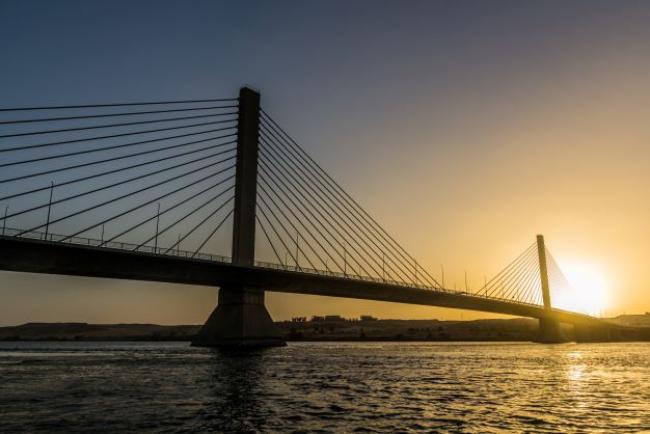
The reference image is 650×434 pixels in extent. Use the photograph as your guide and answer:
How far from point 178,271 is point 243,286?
30.2ft

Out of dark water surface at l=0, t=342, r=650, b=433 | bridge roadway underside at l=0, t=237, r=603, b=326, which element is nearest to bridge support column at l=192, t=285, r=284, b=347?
bridge roadway underside at l=0, t=237, r=603, b=326

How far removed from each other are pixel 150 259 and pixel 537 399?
39243mm

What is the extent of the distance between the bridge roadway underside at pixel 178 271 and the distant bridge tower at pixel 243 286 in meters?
1.75

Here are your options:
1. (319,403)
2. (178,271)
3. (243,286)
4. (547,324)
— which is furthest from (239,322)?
(547,324)

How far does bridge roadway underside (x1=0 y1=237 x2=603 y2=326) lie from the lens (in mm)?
42688

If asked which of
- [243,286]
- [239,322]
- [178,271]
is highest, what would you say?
[178,271]

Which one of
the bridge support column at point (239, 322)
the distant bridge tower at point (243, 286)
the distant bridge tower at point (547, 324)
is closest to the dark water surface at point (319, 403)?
the distant bridge tower at point (243, 286)

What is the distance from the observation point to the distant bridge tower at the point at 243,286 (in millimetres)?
55969

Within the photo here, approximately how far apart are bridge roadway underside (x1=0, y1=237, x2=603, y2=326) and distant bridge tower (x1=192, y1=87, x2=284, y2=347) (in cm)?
175

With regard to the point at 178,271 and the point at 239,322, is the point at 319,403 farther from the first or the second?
the point at 239,322

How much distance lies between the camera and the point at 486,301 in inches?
3691

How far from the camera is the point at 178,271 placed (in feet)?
177

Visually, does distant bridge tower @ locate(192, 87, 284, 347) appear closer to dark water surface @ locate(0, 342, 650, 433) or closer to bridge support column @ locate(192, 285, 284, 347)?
bridge support column @ locate(192, 285, 284, 347)

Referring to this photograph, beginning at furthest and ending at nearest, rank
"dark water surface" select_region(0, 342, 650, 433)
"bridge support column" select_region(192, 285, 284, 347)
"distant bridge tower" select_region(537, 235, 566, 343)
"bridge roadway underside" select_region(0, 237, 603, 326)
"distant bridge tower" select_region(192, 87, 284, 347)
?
"distant bridge tower" select_region(537, 235, 566, 343) → "bridge support column" select_region(192, 285, 284, 347) → "distant bridge tower" select_region(192, 87, 284, 347) → "bridge roadway underside" select_region(0, 237, 603, 326) → "dark water surface" select_region(0, 342, 650, 433)
